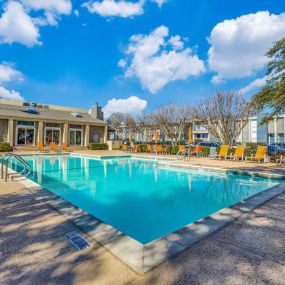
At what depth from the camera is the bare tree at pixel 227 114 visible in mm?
18750

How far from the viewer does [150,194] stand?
7.47 metres

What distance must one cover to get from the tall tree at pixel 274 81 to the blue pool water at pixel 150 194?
11.4ft

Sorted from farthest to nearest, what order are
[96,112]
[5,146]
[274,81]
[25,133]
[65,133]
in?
[96,112], [65,133], [25,133], [5,146], [274,81]

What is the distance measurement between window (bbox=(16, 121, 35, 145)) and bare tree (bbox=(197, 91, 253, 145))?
61.5 feet

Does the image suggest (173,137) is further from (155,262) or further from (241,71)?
(155,262)

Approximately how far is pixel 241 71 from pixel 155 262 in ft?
64.3

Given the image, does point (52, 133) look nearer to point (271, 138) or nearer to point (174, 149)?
point (174, 149)

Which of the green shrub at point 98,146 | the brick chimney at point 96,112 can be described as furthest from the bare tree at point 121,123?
the green shrub at point 98,146

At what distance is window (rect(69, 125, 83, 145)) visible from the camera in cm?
2530

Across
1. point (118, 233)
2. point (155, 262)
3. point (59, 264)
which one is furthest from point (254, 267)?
point (59, 264)

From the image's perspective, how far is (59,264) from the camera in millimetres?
2361

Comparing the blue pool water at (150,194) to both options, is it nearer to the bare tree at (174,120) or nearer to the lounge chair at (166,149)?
the lounge chair at (166,149)

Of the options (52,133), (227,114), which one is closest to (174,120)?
(227,114)

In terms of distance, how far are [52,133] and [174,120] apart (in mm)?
14721
